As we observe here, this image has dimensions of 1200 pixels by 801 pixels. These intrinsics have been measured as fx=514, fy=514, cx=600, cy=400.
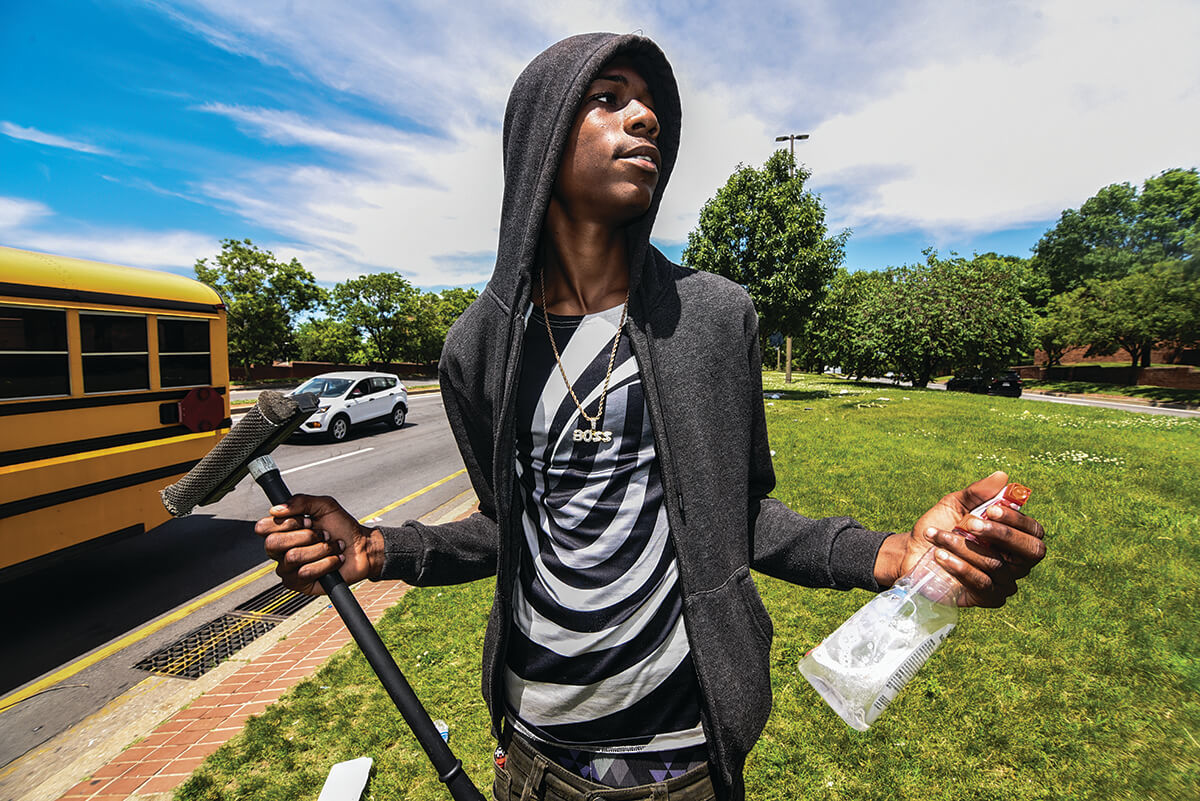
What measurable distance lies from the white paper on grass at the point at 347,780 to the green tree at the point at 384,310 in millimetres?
50634

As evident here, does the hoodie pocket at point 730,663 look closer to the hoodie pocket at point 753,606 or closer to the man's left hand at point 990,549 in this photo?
the hoodie pocket at point 753,606

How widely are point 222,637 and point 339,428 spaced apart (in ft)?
36.6

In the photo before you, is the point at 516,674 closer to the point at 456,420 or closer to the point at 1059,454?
the point at 456,420

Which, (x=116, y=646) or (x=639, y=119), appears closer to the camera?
(x=639, y=119)

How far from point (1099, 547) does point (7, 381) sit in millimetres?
10835

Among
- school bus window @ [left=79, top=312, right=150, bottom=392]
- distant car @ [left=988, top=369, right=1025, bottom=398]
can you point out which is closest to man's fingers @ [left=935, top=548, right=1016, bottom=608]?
school bus window @ [left=79, top=312, right=150, bottom=392]

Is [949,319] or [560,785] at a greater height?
[949,319]

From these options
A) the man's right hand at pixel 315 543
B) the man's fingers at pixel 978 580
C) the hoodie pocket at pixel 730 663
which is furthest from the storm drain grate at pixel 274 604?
the man's fingers at pixel 978 580

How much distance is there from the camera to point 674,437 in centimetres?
127

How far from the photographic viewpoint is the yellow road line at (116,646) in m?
3.89

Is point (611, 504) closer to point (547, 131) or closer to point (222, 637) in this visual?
point (547, 131)

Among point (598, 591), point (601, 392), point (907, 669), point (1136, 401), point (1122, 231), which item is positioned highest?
point (1122, 231)

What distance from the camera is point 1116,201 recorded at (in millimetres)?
48844

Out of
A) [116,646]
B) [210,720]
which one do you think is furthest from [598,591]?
[116,646]
